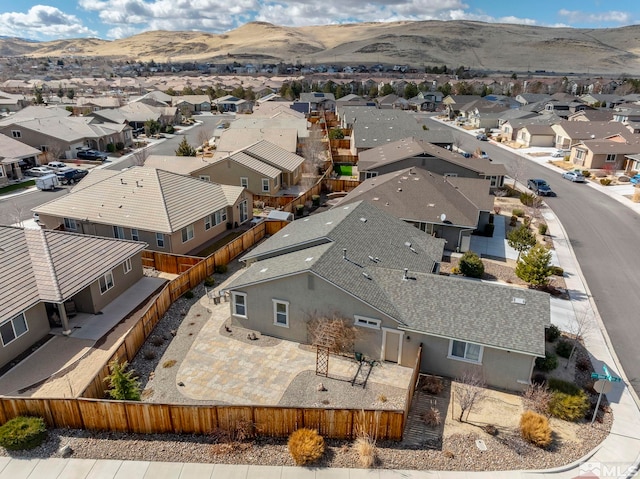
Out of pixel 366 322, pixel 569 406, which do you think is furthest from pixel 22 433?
pixel 569 406

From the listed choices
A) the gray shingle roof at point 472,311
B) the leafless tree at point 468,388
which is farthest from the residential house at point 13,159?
the leafless tree at point 468,388

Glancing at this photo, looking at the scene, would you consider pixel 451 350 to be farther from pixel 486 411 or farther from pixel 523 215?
pixel 523 215

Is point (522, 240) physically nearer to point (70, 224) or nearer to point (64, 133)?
point (70, 224)

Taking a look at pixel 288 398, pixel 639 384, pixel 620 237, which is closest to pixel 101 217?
pixel 288 398

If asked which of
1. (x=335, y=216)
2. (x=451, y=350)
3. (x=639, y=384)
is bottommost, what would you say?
(x=639, y=384)

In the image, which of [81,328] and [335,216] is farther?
[335,216]

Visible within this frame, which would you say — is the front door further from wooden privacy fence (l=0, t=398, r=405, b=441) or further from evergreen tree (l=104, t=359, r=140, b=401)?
evergreen tree (l=104, t=359, r=140, b=401)

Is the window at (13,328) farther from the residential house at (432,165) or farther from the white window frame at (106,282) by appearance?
the residential house at (432,165)
